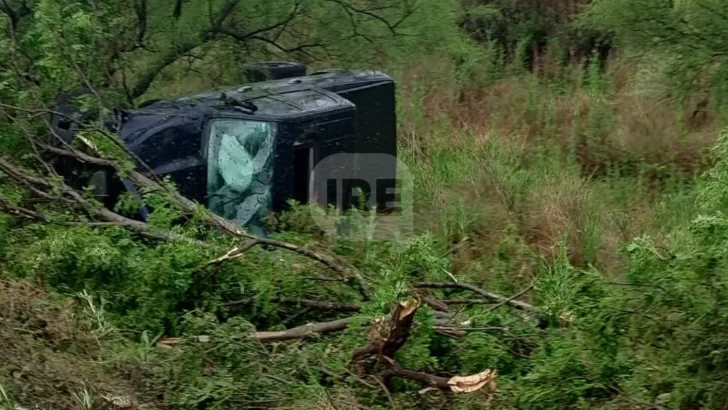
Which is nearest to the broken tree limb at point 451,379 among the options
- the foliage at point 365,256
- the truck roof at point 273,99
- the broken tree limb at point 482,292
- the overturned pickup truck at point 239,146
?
the foliage at point 365,256


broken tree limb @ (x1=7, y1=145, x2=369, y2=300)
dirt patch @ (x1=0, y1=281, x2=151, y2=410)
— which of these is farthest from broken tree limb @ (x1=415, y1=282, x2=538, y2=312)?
dirt patch @ (x1=0, y1=281, x2=151, y2=410)

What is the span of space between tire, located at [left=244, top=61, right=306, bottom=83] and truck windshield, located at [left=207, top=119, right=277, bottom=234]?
143cm

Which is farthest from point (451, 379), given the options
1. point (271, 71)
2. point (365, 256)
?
point (271, 71)

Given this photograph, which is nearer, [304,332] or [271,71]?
[304,332]

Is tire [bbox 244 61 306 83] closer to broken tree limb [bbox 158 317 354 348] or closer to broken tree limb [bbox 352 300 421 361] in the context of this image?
broken tree limb [bbox 158 317 354 348]

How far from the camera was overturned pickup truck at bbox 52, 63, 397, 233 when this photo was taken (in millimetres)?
6605

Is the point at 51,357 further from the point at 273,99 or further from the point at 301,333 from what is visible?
the point at 273,99

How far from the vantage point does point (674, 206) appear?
8.16 metres

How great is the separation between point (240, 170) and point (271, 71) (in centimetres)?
162

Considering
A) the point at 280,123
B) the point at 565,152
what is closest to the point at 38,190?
the point at 280,123

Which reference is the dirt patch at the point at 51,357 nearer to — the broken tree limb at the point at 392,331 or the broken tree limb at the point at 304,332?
the broken tree limb at the point at 304,332

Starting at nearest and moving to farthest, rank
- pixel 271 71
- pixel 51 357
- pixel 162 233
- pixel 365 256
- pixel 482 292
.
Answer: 1. pixel 51 357
2. pixel 482 292
3. pixel 162 233
4. pixel 365 256
5. pixel 271 71

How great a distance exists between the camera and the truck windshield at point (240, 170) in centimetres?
675

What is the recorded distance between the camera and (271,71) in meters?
8.16
